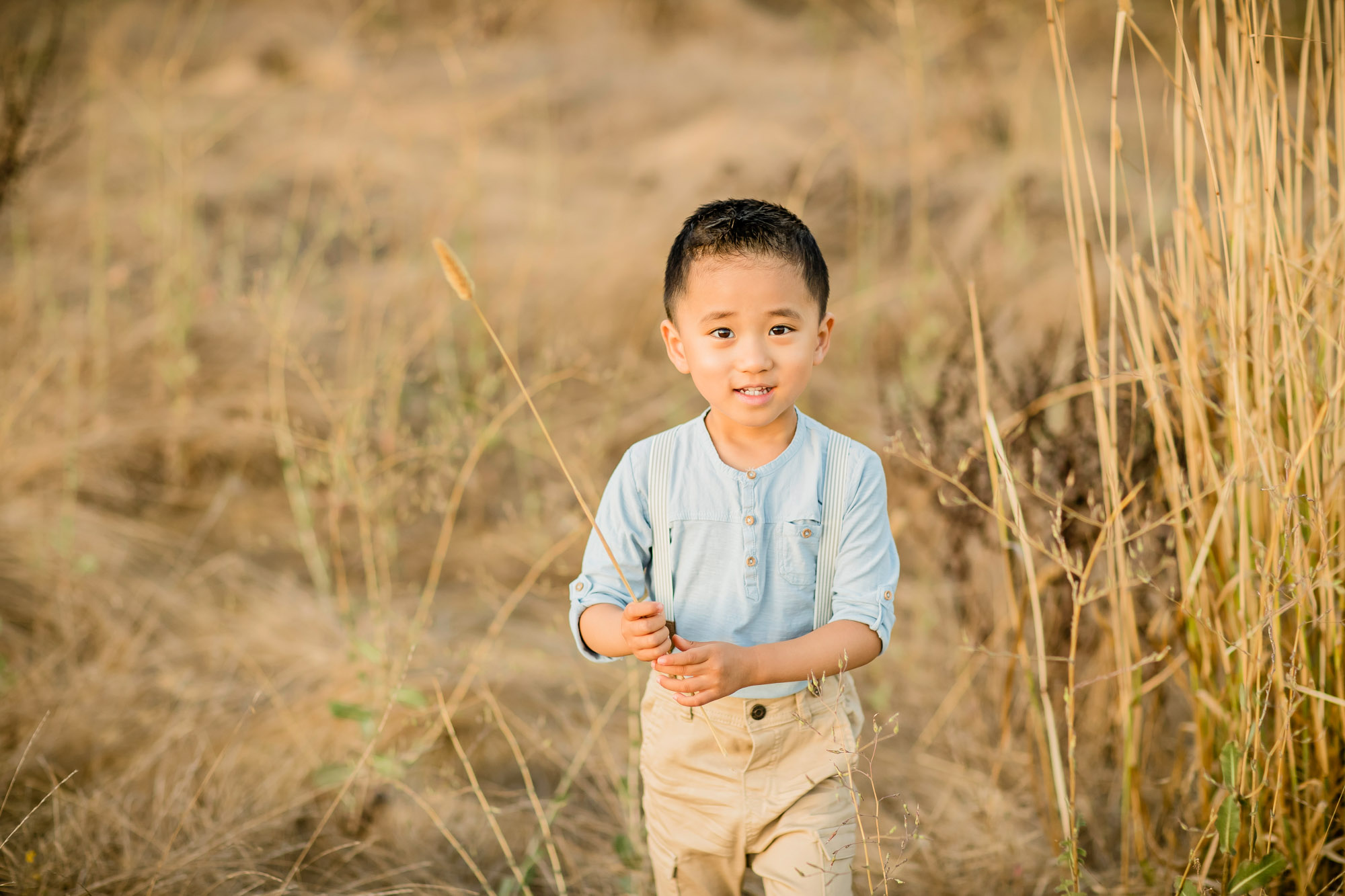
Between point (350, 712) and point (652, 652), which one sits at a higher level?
point (652, 652)

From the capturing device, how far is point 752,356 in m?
1.08

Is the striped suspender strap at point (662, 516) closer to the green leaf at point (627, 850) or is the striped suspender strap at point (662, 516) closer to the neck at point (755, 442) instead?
A: the neck at point (755, 442)

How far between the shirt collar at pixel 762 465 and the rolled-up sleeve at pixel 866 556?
0.07 m

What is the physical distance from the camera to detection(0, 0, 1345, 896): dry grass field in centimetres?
142

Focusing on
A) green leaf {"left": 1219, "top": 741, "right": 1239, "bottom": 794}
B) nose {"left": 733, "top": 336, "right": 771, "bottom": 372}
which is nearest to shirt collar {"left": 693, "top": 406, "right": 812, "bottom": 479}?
nose {"left": 733, "top": 336, "right": 771, "bottom": 372}

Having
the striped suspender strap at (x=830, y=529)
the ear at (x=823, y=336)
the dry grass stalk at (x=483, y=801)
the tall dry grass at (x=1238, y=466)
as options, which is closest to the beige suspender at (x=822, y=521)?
the striped suspender strap at (x=830, y=529)

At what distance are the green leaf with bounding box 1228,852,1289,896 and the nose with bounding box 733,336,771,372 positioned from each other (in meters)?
1.03

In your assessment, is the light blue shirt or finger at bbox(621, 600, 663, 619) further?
the light blue shirt

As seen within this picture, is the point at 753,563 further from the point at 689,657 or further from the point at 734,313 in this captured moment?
the point at 734,313

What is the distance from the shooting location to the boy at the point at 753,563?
Answer: 43.2 inches

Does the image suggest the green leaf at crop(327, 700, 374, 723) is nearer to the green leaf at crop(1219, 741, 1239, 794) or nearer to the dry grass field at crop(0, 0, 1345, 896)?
the dry grass field at crop(0, 0, 1345, 896)

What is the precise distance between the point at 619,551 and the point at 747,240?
0.43 metres

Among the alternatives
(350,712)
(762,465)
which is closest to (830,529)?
(762,465)

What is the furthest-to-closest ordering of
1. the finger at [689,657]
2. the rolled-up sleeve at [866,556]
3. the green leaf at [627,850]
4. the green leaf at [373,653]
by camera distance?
1. the green leaf at [373,653]
2. the green leaf at [627,850]
3. the rolled-up sleeve at [866,556]
4. the finger at [689,657]
